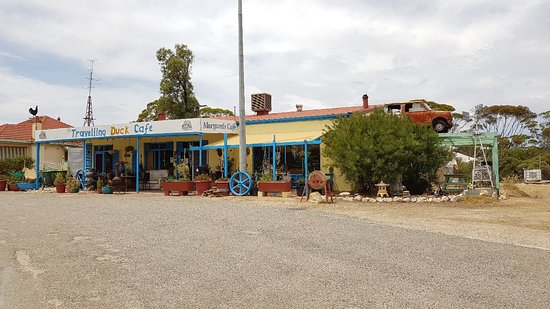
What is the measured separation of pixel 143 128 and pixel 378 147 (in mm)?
10296

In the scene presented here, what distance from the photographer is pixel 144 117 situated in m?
42.7

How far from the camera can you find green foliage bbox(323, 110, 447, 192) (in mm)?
15156

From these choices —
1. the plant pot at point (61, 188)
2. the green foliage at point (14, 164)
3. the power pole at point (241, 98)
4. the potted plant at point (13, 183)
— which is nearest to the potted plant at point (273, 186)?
the power pole at point (241, 98)

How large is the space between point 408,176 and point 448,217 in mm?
6355

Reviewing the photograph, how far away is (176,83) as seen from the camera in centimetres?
3192

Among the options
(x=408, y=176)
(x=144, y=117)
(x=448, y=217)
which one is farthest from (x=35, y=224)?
(x=144, y=117)

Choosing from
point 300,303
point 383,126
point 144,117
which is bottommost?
point 300,303

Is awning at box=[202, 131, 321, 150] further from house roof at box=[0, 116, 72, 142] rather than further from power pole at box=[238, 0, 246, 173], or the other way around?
house roof at box=[0, 116, 72, 142]

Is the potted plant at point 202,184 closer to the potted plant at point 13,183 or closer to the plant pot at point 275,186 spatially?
the plant pot at point 275,186

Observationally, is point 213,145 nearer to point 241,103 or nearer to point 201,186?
point 201,186

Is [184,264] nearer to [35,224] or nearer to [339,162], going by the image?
[35,224]

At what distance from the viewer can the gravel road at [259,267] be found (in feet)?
14.9

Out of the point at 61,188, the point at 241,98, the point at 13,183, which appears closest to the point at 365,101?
the point at 241,98

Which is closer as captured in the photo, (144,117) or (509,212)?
(509,212)
